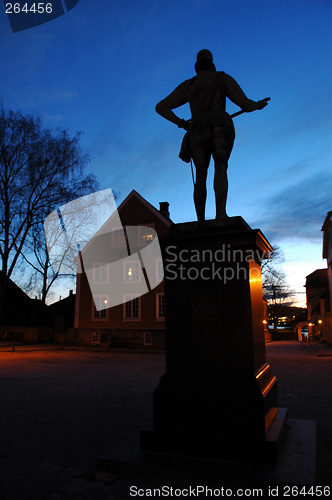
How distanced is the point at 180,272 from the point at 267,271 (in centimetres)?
3646

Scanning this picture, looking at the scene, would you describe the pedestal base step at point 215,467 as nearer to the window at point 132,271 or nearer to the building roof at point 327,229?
the window at point 132,271

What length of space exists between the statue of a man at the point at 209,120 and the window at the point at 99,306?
2380cm

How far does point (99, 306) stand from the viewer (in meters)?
27.9

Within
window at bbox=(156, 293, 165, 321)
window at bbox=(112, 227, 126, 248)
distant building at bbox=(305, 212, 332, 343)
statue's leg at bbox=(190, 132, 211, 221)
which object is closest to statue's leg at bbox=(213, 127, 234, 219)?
statue's leg at bbox=(190, 132, 211, 221)

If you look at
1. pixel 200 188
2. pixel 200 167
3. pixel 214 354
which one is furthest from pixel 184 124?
pixel 214 354

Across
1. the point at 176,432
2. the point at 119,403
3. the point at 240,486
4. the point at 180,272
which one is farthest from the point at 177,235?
the point at 119,403

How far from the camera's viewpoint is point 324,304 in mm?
33656

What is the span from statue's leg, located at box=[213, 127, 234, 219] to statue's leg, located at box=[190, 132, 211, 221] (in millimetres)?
172

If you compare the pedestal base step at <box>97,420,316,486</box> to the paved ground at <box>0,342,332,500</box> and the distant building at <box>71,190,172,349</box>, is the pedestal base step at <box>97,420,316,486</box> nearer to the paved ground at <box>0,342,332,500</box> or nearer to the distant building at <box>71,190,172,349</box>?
the paved ground at <box>0,342,332,500</box>

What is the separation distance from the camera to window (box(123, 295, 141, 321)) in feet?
86.5

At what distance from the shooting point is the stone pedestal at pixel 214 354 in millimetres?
3504

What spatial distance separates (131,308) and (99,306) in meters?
2.78

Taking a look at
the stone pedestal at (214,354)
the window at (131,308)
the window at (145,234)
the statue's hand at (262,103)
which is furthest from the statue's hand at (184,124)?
the window at (131,308)

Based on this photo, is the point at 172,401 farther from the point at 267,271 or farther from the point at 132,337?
the point at 267,271
